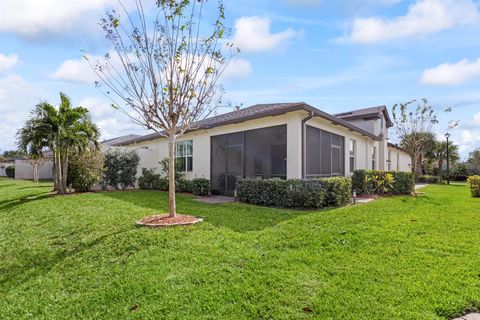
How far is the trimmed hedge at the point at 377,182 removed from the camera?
12.9 m

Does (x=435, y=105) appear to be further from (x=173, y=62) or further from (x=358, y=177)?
(x=173, y=62)

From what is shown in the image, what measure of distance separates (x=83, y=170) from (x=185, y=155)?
491cm

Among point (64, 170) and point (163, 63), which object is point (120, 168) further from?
point (163, 63)

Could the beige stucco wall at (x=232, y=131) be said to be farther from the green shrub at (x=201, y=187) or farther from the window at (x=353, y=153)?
the window at (x=353, y=153)

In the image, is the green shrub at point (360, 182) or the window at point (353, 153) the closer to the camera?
the green shrub at point (360, 182)

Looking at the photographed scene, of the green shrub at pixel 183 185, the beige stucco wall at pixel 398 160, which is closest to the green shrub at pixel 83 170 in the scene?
the green shrub at pixel 183 185

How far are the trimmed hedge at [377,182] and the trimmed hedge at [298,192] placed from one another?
11.4 feet

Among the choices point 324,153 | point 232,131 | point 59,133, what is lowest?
point 324,153

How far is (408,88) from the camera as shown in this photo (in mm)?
17344

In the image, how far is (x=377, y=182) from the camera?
1312cm

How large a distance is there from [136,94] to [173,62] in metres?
1.20

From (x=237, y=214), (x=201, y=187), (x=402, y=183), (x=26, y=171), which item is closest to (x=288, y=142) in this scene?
(x=237, y=214)

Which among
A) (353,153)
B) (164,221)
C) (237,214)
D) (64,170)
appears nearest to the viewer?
(164,221)

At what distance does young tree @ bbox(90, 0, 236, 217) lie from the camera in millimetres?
6926
